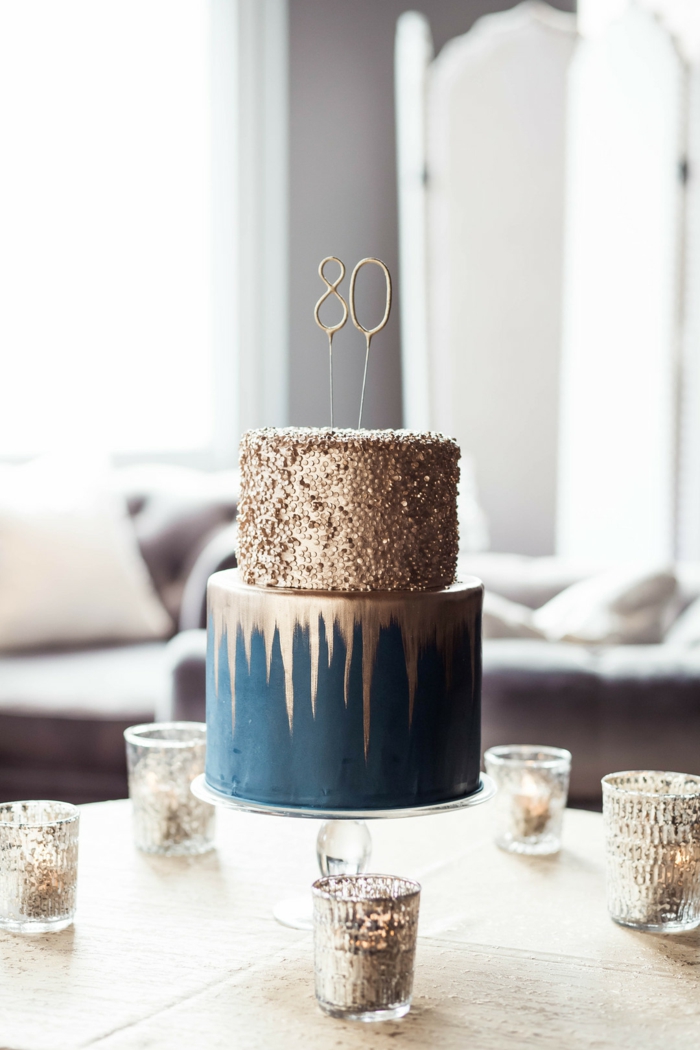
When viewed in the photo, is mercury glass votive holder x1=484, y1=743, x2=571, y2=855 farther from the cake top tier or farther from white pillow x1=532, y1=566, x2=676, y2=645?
white pillow x1=532, y1=566, x2=676, y2=645

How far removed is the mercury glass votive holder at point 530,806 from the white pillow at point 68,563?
1.55 m

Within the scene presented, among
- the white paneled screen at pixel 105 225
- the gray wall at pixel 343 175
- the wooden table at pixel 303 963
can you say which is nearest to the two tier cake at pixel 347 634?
the wooden table at pixel 303 963

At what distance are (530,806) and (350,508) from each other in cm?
45

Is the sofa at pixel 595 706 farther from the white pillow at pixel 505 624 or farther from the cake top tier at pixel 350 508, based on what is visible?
the cake top tier at pixel 350 508

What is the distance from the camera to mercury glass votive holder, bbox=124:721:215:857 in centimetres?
113

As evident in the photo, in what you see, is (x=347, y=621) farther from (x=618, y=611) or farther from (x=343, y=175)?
(x=343, y=175)

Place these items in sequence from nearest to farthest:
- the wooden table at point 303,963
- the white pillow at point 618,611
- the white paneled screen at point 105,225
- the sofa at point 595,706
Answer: the wooden table at point 303,963 → the sofa at point 595,706 → the white pillow at point 618,611 → the white paneled screen at point 105,225

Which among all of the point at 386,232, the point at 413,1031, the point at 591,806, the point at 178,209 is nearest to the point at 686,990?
the point at 413,1031

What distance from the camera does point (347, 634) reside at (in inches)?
33.3

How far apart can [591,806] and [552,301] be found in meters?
2.36

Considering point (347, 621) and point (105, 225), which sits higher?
point (105, 225)

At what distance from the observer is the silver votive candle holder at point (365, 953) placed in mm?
746

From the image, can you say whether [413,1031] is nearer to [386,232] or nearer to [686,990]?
[686,990]

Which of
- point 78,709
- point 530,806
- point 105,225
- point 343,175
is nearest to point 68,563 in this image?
point 78,709
